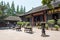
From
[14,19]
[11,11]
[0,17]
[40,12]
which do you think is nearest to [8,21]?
[14,19]

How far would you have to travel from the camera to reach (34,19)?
129 feet

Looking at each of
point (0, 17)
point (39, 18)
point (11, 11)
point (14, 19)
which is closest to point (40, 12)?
point (39, 18)

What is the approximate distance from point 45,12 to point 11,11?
6477 centimetres

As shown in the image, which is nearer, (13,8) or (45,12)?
(45,12)

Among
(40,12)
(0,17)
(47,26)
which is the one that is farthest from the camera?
(0,17)

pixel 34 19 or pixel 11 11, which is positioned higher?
pixel 11 11

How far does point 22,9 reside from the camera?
113 m

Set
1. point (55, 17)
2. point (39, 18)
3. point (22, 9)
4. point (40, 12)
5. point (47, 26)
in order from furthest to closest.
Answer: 1. point (22, 9)
2. point (39, 18)
3. point (40, 12)
4. point (55, 17)
5. point (47, 26)

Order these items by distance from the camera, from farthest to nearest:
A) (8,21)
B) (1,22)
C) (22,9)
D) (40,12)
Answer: (22,9) < (8,21) < (1,22) < (40,12)

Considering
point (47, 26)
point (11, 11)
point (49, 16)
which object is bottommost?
point (47, 26)

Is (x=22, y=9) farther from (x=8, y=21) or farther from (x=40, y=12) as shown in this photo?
(x=40, y=12)

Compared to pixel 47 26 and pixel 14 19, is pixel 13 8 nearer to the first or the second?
pixel 14 19

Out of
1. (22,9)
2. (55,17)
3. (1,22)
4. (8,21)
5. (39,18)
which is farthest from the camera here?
(22,9)

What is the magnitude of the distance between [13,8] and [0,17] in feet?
171
